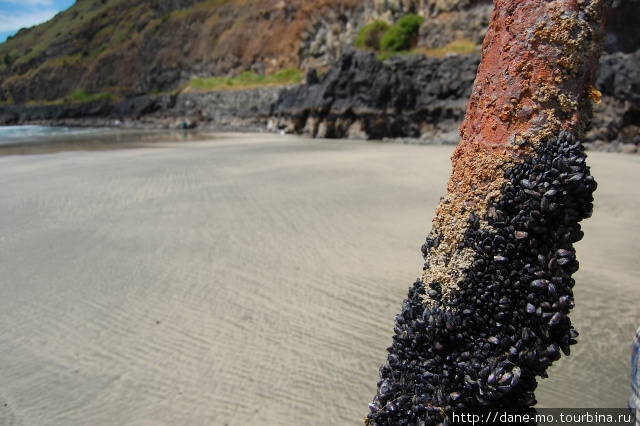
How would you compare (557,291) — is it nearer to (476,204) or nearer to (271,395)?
(476,204)

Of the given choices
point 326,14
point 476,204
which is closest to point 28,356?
point 476,204

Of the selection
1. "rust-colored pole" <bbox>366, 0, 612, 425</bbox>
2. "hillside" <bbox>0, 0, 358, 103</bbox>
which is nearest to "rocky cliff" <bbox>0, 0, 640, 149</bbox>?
"hillside" <bbox>0, 0, 358, 103</bbox>

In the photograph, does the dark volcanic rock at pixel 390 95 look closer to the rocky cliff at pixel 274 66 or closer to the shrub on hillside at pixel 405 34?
the rocky cliff at pixel 274 66

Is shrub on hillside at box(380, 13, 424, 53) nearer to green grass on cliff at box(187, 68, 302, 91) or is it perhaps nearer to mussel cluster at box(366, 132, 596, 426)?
green grass on cliff at box(187, 68, 302, 91)

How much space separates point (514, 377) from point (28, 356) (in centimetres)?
355

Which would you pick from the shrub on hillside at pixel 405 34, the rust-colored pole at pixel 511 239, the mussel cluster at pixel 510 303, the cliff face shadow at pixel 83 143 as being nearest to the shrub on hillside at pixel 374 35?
the shrub on hillside at pixel 405 34

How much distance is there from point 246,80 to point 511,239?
4726 cm

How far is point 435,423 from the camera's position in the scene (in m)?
1.93

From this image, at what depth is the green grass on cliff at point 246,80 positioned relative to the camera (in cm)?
4216

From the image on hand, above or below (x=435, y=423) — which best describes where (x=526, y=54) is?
above

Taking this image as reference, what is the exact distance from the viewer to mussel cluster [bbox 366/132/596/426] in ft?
5.97

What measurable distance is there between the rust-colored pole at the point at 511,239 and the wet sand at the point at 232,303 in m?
1.09

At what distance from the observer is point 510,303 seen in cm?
185

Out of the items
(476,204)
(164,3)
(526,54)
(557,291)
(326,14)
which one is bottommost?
(557,291)
